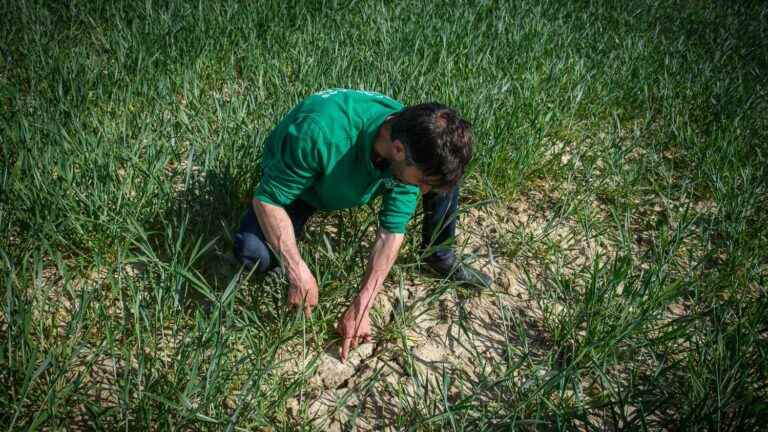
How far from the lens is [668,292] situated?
1.62 meters

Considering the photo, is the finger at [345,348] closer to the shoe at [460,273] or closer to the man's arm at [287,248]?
the man's arm at [287,248]

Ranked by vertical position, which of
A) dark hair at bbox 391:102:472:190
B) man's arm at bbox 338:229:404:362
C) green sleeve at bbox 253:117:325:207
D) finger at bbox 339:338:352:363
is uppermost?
dark hair at bbox 391:102:472:190

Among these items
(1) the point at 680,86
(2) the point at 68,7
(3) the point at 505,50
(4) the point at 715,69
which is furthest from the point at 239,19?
(4) the point at 715,69

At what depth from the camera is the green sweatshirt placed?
1.43 m

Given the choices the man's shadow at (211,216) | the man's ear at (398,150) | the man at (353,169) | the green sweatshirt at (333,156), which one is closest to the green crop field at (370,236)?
the man's shadow at (211,216)

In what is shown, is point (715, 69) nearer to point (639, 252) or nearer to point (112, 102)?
point (639, 252)

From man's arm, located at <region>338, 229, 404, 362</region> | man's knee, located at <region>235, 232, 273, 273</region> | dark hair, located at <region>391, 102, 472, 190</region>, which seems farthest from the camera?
man's knee, located at <region>235, 232, 273, 273</region>

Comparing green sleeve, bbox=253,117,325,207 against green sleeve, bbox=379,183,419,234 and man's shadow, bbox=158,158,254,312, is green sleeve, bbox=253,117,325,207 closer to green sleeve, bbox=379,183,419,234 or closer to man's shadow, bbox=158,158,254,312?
green sleeve, bbox=379,183,419,234

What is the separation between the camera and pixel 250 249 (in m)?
1.64

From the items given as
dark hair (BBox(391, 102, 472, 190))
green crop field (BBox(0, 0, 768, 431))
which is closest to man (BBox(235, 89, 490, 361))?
dark hair (BBox(391, 102, 472, 190))

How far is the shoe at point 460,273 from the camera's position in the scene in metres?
1.87

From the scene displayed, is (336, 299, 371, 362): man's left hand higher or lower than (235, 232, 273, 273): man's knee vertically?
lower

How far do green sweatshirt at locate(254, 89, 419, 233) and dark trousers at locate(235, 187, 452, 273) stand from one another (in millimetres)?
192

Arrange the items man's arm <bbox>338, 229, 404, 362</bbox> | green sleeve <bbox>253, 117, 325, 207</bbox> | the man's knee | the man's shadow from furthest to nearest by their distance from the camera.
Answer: the man's shadow → the man's knee → man's arm <bbox>338, 229, 404, 362</bbox> → green sleeve <bbox>253, 117, 325, 207</bbox>
